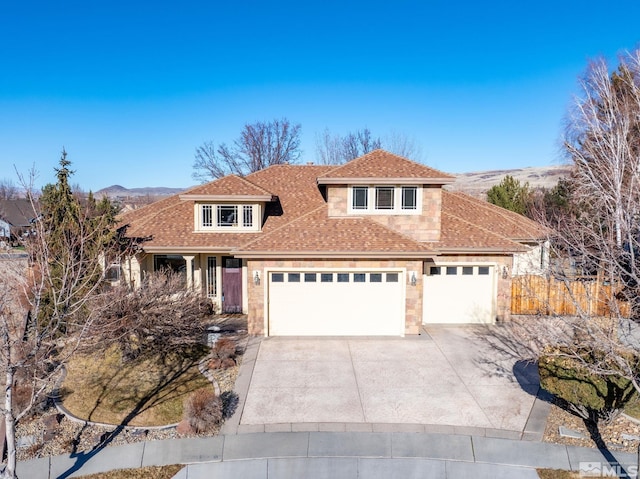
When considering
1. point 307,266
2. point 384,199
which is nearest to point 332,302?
point 307,266

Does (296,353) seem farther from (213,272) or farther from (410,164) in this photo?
(410,164)

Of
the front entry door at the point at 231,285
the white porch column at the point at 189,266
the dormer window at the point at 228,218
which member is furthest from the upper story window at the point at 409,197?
the white porch column at the point at 189,266

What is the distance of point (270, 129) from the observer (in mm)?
41312

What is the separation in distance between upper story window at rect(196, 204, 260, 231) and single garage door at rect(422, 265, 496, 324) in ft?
22.4

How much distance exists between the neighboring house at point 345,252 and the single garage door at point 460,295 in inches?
1.4

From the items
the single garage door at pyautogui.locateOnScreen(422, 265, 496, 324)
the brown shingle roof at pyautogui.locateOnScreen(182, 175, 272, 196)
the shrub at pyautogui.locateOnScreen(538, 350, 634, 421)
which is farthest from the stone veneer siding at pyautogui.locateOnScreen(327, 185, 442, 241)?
the shrub at pyautogui.locateOnScreen(538, 350, 634, 421)

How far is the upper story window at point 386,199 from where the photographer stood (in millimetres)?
15453

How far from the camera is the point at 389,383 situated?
10.5m

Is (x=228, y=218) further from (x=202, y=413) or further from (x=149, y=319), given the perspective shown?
(x=202, y=413)

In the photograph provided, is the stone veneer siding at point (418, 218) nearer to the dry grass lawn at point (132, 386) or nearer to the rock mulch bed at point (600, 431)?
the dry grass lawn at point (132, 386)

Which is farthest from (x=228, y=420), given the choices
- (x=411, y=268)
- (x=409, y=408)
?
(x=411, y=268)

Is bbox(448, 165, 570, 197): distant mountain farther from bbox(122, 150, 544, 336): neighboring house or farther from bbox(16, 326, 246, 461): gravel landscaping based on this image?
bbox(16, 326, 246, 461): gravel landscaping

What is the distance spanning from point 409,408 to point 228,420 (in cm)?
386

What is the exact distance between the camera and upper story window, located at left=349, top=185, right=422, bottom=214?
15453 mm
